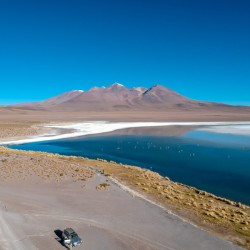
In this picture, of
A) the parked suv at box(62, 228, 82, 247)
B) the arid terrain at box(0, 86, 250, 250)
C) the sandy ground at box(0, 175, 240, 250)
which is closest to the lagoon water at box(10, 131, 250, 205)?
the arid terrain at box(0, 86, 250, 250)

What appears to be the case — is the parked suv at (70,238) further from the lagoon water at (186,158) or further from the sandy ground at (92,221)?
the lagoon water at (186,158)

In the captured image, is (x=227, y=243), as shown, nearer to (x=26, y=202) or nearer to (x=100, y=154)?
(x=26, y=202)

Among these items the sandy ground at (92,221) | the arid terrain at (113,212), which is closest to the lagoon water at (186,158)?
the arid terrain at (113,212)

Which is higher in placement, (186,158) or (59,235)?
(186,158)

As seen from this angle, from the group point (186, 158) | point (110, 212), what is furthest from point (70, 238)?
point (186, 158)

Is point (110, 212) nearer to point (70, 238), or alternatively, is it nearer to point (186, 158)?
point (70, 238)

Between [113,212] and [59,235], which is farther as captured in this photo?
[113,212]

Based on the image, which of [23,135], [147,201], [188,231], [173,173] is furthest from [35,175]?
[23,135]
